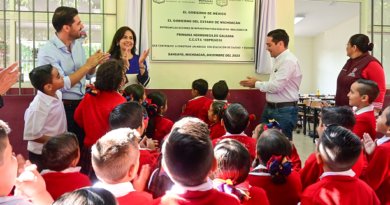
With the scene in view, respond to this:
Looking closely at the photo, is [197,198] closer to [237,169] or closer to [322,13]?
[237,169]

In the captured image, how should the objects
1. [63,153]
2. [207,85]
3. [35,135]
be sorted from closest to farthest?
[63,153]
[35,135]
[207,85]

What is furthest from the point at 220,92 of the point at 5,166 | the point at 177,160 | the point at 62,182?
the point at 5,166

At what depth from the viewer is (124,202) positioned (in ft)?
3.50

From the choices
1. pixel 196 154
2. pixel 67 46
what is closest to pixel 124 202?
pixel 196 154

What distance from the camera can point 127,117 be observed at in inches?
67.9

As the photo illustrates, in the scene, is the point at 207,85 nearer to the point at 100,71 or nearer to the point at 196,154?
the point at 100,71

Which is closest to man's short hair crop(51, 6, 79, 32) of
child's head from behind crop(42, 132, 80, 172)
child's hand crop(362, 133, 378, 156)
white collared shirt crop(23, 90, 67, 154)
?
white collared shirt crop(23, 90, 67, 154)

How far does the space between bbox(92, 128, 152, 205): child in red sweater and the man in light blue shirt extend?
1336 millimetres

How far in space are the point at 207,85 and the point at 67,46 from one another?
5.38 feet

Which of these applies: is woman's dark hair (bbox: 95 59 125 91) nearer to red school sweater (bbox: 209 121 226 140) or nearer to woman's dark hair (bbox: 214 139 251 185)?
red school sweater (bbox: 209 121 226 140)

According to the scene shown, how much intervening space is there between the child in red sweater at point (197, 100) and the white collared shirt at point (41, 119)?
1492mm

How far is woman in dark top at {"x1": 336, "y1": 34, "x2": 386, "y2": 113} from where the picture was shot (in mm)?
2951

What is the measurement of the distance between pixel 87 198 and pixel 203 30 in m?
3.19

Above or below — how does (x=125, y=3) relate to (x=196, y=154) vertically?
above
